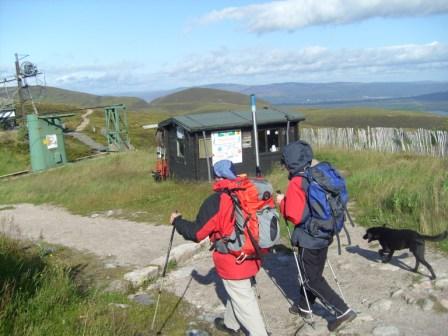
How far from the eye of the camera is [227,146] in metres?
18.1

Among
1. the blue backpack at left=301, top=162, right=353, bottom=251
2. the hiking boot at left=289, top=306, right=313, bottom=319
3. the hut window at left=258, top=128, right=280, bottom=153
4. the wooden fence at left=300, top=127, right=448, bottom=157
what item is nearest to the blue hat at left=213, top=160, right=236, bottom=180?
the blue backpack at left=301, top=162, right=353, bottom=251

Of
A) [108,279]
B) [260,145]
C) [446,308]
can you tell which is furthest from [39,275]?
[260,145]

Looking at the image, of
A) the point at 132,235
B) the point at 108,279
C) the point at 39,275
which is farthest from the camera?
the point at 132,235

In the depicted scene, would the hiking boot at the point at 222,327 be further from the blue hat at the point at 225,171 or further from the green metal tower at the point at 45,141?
the green metal tower at the point at 45,141

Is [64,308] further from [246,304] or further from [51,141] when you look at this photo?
[51,141]

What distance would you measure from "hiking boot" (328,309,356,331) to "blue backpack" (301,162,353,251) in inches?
32.9

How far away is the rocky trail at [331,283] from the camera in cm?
529

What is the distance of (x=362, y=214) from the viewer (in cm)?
1045

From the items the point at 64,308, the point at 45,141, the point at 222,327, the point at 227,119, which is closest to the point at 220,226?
the point at 222,327

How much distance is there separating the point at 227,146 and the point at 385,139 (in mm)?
8618

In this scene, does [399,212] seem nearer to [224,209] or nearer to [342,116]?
[224,209]

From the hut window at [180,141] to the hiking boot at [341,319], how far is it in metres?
13.5

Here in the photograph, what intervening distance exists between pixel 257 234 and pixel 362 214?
646cm

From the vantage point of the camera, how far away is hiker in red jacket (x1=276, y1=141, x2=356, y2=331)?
4.93 meters
